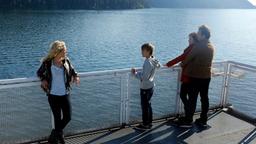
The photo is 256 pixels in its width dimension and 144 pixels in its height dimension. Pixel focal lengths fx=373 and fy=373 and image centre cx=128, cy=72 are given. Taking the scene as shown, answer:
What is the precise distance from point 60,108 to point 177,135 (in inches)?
86.1

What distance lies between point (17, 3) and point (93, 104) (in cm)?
11014

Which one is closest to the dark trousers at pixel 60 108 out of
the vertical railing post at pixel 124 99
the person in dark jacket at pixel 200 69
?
the vertical railing post at pixel 124 99

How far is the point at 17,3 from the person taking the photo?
110062 mm

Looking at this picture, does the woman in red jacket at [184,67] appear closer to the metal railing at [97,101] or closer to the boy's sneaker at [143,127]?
the metal railing at [97,101]

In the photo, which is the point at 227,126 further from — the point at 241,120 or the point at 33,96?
the point at 33,96

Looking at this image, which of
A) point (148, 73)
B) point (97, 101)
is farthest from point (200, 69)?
point (97, 101)

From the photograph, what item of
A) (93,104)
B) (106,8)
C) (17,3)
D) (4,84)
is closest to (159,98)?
(93,104)

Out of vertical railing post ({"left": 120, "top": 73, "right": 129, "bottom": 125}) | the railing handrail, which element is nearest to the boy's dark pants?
the railing handrail

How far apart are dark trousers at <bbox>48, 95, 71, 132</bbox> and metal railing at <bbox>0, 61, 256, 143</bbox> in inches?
13.4

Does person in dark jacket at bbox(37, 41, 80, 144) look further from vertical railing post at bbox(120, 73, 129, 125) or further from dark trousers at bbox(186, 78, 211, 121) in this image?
dark trousers at bbox(186, 78, 211, 121)

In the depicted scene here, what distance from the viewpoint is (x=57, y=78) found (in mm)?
5547

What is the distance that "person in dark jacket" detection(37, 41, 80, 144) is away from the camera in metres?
5.41

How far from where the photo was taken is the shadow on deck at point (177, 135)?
20.8ft

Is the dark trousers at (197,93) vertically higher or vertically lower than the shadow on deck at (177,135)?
higher
